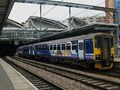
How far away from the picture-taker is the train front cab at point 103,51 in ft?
79.0

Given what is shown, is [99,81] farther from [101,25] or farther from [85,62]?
[101,25]

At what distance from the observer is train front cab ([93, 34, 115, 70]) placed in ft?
79.0

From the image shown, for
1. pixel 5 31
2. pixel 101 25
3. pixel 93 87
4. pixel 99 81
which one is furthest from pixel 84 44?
pixel 5 31

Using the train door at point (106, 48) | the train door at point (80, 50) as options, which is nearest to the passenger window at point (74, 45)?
the train door at point (80, 50)

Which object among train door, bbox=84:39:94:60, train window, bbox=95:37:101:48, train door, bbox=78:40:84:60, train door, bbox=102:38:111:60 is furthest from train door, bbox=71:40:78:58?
train window, bbox=95:37:101:48

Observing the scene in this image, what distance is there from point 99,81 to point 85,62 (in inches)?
326

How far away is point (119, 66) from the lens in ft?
90.4

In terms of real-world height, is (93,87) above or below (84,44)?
below

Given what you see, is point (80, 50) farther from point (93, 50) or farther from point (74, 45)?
point (93, 50)

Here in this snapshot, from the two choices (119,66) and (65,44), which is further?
(65,44)

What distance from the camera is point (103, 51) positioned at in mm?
24609

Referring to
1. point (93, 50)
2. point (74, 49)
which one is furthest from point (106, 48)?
point (74, 49)

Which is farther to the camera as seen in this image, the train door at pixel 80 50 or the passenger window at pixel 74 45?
the passenger window at pixel 74 45

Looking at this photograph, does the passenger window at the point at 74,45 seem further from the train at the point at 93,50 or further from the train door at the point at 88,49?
the train door at the point at 88,49
